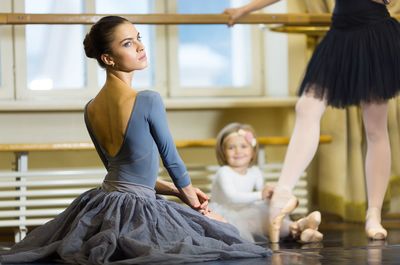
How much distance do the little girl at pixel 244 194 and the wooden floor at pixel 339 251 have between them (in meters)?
0.09

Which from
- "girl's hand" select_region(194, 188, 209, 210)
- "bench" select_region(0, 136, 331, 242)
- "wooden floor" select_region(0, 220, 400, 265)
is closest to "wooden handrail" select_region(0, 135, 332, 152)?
"bench" select_region(0, 136, 331, 242)

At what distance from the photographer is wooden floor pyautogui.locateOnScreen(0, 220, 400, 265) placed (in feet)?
8.63

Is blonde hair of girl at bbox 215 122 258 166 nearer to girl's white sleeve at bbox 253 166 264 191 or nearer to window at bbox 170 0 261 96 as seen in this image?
girl's white sleeve at bbox 253 166 264 191

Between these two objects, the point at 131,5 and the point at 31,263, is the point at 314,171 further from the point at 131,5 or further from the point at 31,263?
the point at 31,263

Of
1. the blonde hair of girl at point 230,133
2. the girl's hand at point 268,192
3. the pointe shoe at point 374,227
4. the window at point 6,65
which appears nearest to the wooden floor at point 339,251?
the pointe shoe at point 374,227

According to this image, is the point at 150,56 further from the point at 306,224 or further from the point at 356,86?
the point at 306,224

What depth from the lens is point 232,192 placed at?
3721mm

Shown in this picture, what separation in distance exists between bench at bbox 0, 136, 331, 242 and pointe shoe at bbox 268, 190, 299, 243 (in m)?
0.87

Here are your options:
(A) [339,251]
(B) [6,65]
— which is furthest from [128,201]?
(B) [6,65]

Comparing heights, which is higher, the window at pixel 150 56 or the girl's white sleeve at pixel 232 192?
the window at pixel 150 56

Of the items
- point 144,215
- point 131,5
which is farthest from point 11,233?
point 144,215

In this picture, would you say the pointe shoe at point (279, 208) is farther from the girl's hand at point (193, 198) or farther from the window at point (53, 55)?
the window at point (53, 55)

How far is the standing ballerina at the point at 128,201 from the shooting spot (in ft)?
8.57

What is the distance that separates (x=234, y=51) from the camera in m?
4.77
